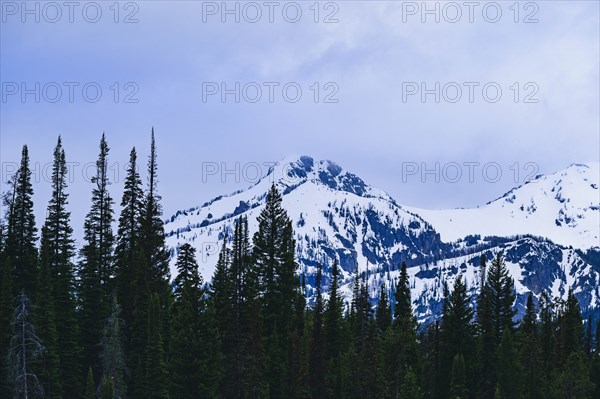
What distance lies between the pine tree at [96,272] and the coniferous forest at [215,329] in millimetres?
136

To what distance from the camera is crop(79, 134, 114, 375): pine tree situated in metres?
75.4

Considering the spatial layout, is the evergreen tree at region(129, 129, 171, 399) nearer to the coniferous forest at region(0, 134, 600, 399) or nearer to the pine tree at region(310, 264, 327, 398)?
the coniferous forest at region(0, 134, 600, 399)

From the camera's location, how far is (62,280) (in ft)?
245

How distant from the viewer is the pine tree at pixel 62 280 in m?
70.3

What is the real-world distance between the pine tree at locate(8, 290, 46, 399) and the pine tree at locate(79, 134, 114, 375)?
13.8 m

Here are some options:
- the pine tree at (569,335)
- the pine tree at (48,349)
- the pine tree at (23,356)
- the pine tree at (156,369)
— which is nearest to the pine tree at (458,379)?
the pine tree at (569,335)

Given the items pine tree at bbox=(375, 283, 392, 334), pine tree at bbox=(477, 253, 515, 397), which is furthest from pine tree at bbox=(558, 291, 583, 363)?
pine tree at bbox=(375, 283, 392, 334)

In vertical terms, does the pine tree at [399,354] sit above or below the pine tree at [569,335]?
below

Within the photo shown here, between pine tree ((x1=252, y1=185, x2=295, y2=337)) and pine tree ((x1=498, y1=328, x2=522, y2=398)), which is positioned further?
pine tree ((x1=252, y1=185, x2=295, y2=337))

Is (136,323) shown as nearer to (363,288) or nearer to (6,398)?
(6,398)

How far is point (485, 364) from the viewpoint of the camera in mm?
84375

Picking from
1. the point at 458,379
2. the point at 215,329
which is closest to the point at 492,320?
the point at 458,379

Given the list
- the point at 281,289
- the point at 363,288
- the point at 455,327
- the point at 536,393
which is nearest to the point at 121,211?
the point at 281,289

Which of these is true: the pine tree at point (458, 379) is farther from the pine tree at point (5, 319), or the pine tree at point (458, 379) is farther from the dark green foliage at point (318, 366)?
the pine tree at point (5, 319)
